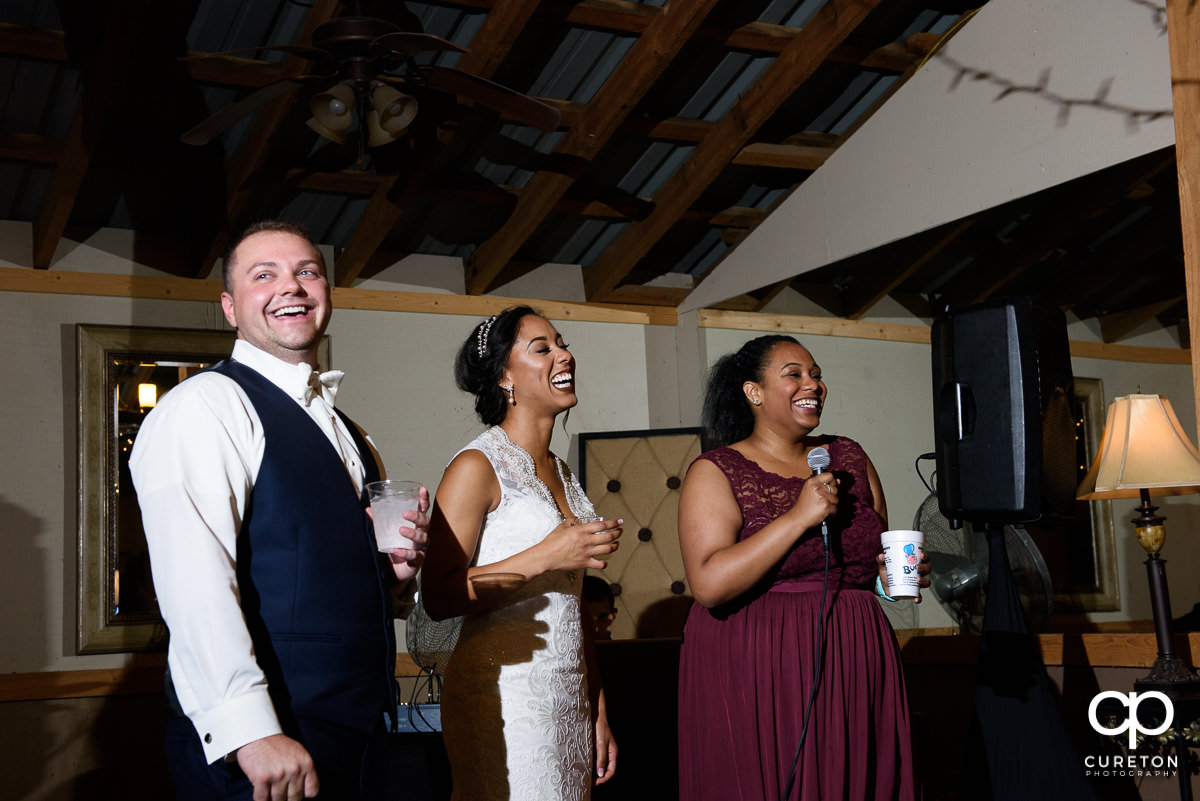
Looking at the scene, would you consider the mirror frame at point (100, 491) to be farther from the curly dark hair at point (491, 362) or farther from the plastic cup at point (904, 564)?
the plastic cup at point (904, 564)

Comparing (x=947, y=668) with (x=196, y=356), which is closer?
(x=947, y=668)

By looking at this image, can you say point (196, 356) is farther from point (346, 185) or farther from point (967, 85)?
point (967, 85)

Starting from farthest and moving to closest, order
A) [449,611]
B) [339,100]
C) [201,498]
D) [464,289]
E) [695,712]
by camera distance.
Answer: [464,289] → [339,100] → [695,712] → [449,611] → [201,498]

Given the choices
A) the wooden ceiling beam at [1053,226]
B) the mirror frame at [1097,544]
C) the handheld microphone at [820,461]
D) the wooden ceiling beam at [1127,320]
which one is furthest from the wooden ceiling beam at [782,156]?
the handheld microphone at [820,461]

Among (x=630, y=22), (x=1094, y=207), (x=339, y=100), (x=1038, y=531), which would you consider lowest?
(x=1038, y=531)

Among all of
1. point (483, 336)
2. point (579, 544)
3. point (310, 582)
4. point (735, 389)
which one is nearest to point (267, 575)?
point (310, 582)

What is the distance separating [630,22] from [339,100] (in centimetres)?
139

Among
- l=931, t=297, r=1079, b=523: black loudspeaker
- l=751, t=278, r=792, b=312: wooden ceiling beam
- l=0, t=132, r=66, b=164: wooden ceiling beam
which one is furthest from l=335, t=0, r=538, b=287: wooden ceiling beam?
l=931, t=297, r=1079, b=523: black loudspeaker

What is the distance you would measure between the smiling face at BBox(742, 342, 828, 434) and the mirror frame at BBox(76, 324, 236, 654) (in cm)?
313

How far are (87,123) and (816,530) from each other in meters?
3.26

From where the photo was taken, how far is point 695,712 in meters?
2.55

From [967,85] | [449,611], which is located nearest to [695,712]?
[449,611]

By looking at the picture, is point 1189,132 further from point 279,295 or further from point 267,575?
point 267,575

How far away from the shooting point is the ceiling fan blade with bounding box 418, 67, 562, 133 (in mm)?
3611
